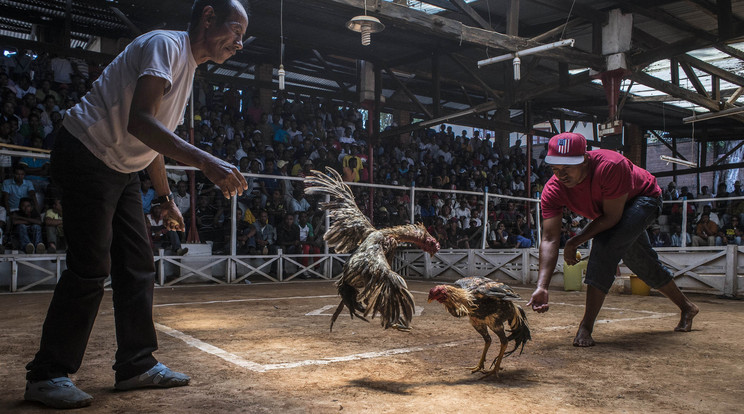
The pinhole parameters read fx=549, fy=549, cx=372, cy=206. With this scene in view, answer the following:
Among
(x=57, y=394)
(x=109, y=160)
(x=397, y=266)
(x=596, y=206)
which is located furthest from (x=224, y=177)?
(x=397, y=266)

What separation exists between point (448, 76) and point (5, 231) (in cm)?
1164

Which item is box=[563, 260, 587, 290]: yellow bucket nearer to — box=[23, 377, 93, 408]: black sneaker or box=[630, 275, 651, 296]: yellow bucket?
box=[630, 275, 651, 296]: yellow bucket

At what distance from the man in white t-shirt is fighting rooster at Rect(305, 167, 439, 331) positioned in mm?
880

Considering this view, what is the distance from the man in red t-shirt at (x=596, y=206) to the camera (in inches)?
143

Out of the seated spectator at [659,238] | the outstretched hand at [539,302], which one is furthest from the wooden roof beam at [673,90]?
the outstretched hand at [539,302]

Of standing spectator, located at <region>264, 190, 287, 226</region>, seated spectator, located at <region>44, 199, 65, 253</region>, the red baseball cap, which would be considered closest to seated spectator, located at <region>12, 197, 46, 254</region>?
seated spectator, located at <region>44, 199, 65, 253</region>

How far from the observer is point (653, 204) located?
3977mm

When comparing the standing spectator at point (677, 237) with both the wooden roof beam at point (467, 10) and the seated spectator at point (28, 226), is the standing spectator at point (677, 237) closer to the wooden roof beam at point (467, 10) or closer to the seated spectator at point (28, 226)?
the wooden roof beam at point (467, 10)

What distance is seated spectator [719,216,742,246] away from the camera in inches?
546

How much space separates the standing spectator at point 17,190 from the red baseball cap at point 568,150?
7982 mm

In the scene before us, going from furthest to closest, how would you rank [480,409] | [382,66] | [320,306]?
[382,66] < [320,306] < [480,409]

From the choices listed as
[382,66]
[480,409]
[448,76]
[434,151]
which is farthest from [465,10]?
[480,409]

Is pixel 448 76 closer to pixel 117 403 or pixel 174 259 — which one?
pixel 174 259

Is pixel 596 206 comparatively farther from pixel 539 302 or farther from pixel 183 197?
pixel 183 197
